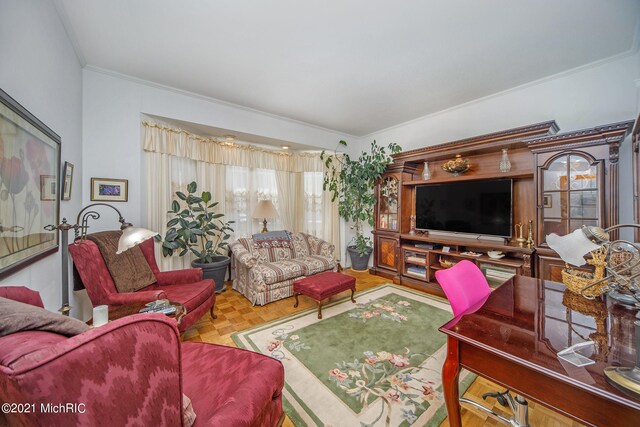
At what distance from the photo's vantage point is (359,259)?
4508 millimetres

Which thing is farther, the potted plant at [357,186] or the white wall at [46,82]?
the potted plant at [357,186]

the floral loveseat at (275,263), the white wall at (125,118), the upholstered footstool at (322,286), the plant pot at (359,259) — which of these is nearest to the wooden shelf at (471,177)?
the plant pot at (359,259)

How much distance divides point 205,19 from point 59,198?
5.77 feet

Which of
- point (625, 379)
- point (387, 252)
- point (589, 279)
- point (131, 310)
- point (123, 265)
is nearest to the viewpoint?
point (625, 379)

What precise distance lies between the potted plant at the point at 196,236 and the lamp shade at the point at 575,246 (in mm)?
3299

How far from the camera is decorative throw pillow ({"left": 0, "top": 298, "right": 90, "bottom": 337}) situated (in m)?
0.57

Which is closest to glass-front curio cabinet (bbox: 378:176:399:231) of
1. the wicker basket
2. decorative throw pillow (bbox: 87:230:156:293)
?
the wicker basket

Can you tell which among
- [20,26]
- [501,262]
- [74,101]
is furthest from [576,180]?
[74,101]

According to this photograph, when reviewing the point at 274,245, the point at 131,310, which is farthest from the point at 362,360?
the point at 274,245

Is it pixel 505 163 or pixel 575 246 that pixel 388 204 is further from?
pixel 575 246

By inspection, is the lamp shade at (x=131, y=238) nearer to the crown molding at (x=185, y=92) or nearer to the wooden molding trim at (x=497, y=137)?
the crown molding at (x=185, y=92)

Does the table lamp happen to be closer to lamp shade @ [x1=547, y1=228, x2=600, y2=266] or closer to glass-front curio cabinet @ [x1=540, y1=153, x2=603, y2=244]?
lamp shade @ [x1=547, y1=228, x2=600, y2=266]

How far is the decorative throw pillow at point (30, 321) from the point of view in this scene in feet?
1.89

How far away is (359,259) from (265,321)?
7.69 ft
